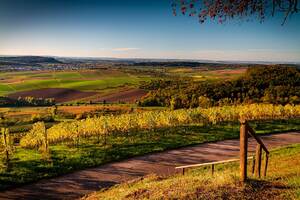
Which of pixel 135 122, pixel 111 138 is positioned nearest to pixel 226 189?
pixel 111 138

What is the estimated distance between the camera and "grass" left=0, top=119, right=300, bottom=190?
25628 millimetres

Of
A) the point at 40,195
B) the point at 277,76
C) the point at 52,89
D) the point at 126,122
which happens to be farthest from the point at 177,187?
the point at 52,89

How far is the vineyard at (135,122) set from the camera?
40250 millimetres

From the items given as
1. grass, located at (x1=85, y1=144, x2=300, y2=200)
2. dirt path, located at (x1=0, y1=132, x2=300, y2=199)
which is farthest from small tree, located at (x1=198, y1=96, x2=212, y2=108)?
grass, located at (x1=85, y1=144, x2=300, y2=200)

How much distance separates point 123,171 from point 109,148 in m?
8.05

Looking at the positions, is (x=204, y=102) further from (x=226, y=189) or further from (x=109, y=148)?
(x=226, y=189)

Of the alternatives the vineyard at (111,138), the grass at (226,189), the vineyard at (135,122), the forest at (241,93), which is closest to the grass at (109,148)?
the vineyard at (111,138)

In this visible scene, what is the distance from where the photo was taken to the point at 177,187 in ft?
41.9

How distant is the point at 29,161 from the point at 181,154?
47.1 feet

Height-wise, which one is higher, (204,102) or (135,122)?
(135,122)

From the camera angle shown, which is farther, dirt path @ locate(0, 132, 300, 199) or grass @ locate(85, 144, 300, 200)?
dirt path @ locate(0, 132, 300, 199)

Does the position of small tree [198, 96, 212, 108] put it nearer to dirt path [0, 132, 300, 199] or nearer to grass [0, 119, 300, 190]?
grass [0, 119, 300, 190]

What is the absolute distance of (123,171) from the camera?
2577 cm

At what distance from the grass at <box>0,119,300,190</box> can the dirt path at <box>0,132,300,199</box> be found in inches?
49.4
